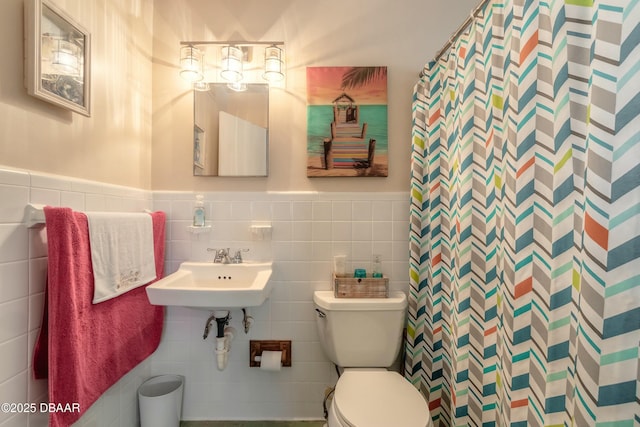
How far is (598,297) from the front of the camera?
56cm

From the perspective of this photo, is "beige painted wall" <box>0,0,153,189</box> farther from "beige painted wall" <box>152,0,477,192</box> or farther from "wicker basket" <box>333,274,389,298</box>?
"wicker basket" <box>333,274,389,298</box>

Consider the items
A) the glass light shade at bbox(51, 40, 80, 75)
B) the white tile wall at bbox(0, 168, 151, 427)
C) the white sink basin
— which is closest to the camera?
the white tile wall at bbox(0, 168, 151, 427)

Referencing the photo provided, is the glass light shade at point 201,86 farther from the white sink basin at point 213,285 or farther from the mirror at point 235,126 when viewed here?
the white sink basin at point 213,285

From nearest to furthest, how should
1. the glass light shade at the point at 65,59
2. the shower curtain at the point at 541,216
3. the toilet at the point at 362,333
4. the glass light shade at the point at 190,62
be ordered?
the shower curtain at the point at 541,216 → the glass light shade at the point at 65,59 → the toilet at the point at 362,333 → the glass light shade at the point at 190,62

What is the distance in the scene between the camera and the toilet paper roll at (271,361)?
4.93 ft

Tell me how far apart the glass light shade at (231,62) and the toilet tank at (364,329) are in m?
1.29

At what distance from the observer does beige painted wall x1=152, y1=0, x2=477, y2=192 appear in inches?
63.2

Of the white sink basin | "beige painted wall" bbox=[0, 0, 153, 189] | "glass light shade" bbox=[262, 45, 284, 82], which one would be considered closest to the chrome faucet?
the white sink basin

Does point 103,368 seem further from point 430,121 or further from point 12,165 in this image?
point 430,121

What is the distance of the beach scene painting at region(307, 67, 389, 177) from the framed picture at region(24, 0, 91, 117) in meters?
0.98

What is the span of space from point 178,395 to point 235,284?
0.68 m

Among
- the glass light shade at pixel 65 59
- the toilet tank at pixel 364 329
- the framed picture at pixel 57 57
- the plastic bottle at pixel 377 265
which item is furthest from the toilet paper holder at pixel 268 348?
the glass light shade at pixel 65 59

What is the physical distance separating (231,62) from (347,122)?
0.70 meters

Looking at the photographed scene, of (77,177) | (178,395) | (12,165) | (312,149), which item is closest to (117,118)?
(77,177)
